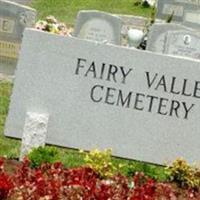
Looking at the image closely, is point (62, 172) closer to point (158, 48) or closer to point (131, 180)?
point (131, 180)

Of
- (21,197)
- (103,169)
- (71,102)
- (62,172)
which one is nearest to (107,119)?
(71,102)

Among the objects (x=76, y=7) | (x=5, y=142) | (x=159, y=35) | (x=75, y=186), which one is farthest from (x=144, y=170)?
(x=76, y=7)

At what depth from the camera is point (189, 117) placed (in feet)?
28.1

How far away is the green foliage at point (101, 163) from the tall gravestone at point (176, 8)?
29.2ft

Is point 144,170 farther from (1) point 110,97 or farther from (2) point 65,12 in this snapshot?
(2) point 65,12

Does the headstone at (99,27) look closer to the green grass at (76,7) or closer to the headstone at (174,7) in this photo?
the headstone at (174,7)

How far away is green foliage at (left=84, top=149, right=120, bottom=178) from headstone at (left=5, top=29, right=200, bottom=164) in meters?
0.68

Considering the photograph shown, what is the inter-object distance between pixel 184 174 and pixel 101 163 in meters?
0.81

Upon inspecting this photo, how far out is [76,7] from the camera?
19719 millimetres

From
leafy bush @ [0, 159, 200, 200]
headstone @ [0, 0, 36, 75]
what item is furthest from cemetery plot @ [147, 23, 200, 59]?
leafy bush @ [0, 159, 200, 200]

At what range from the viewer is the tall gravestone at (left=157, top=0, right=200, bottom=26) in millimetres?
16609

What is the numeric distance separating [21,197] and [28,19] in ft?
16.1

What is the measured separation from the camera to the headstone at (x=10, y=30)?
11055mm

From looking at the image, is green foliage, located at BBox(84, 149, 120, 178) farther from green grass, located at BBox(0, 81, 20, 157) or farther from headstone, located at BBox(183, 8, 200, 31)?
headstone, located at BBox(183, 8, 200, 31)
